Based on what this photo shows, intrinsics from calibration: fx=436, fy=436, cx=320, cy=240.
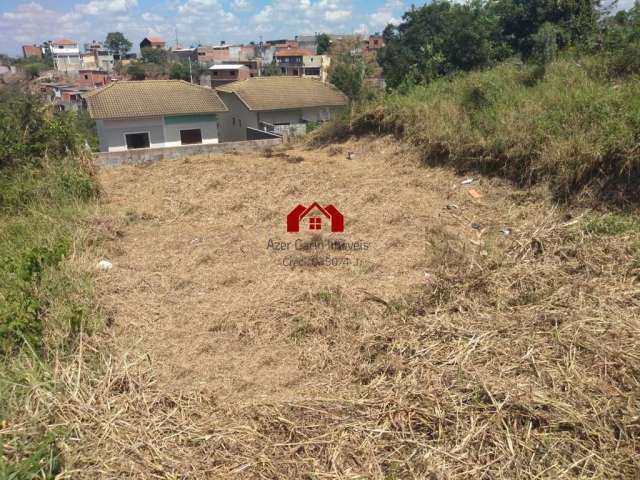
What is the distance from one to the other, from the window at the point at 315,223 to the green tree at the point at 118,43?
9239cm

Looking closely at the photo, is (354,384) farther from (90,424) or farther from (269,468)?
(90,424)

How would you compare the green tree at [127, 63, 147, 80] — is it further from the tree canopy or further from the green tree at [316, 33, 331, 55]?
the tree canopy

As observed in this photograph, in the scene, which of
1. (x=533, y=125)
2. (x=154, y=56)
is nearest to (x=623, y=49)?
(x=533, y=125)

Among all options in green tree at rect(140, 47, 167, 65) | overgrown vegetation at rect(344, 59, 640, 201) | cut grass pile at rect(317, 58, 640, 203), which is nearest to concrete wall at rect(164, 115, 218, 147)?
cut grass pile at rect(317, 58, 640, 203)

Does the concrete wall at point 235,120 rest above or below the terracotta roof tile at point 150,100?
below

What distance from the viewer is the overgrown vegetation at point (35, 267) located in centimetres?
222

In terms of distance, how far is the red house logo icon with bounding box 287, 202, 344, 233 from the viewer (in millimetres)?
5389

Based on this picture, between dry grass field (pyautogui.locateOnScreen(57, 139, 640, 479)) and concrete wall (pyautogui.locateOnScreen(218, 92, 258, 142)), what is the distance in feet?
41.6

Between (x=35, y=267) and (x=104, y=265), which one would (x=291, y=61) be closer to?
(x=104, y=265)

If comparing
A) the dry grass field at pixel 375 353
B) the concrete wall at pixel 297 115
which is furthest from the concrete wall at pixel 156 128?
the dry grass field at pixel 375 353

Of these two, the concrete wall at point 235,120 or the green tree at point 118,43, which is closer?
the concrete wall at point 235,120

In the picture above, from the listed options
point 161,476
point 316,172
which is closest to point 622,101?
point 316,172

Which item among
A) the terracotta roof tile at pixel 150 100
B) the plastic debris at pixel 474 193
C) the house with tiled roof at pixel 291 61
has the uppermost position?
the house with tiled roof at pixel 291 61

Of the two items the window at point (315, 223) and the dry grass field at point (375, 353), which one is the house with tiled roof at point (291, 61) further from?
the dry grass field at point (375, 353)
